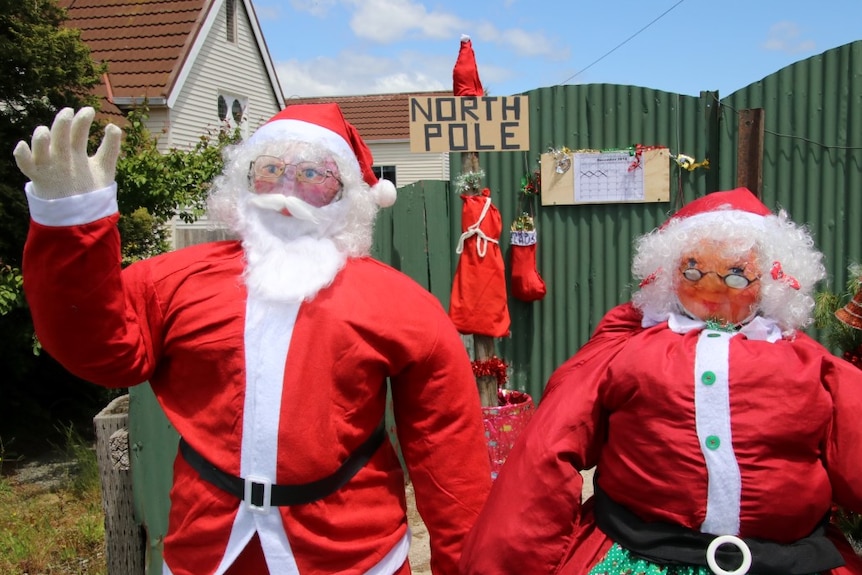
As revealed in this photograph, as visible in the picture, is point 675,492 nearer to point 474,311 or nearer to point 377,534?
point 377,534

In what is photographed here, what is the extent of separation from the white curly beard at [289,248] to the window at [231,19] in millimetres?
13585

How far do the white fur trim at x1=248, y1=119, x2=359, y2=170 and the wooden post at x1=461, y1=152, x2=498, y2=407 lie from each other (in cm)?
254

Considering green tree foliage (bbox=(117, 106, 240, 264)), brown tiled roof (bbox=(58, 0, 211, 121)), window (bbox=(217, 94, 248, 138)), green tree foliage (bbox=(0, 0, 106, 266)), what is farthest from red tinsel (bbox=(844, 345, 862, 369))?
window (bbox=(217, 94, 248, 138))

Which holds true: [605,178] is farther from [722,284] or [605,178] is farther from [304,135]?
[304,135]

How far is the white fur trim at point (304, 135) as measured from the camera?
2.01 metres

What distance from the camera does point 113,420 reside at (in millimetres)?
2539

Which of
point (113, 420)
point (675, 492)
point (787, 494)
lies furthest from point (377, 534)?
point (113, 420)

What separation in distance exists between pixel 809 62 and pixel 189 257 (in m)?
4.29

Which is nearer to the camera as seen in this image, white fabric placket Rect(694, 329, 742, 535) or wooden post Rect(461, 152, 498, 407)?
white fabric placket Rect(694, 329, 742, 535)

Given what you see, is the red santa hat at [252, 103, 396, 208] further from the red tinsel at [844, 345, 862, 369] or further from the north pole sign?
the north pole sign

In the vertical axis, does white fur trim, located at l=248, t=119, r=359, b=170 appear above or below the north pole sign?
below

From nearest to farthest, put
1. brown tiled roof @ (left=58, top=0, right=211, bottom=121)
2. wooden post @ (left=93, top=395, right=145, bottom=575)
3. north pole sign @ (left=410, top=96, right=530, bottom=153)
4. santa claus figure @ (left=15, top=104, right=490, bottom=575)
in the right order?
1. santa claus figure @ (left=15, top=104, right=490, bottom=575)
2. wooden post @ (left=93, top=395, right=145, bottom=575)
3. north pole sign @ (left=410, top=96, right=530, bottom=153)
4. brown tiled roof @ (left=58, top=0, right=211, bottom=121)

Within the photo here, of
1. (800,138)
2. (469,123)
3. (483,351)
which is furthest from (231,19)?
(800,138)

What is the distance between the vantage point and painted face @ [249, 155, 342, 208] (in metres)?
1.92
